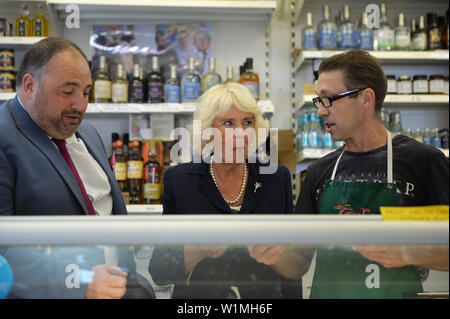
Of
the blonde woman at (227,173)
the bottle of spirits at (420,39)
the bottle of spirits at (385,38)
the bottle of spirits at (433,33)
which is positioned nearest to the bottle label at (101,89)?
the blonde woman at (227,173)

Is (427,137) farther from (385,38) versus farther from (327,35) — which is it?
(327,35)

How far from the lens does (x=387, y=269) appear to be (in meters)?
0.74

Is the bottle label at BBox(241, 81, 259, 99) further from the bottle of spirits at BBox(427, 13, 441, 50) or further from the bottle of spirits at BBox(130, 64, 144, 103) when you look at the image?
the bottle of spirits at BBox(427, 13, 441, 50)

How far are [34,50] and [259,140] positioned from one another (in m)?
0.99

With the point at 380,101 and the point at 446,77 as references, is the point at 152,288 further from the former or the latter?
the point at 446,77

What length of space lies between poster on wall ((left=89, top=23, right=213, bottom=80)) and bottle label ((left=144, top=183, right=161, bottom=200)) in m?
0.76

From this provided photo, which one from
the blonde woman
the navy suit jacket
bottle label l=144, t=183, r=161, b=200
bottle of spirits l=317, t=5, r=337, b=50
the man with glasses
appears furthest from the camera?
bottle of spirits l=317, t=5, r=337, b=50

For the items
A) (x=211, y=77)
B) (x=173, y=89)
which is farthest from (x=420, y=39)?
(x=173, y=89)

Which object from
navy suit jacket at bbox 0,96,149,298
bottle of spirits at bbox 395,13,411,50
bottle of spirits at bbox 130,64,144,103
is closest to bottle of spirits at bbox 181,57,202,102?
bottle of spirits at bbox 130,64,144,103

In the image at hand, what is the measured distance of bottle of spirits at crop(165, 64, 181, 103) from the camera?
117 inches

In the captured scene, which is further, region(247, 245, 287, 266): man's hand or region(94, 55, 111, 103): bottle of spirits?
region(94, 55, 111, 103): bottle of spirits

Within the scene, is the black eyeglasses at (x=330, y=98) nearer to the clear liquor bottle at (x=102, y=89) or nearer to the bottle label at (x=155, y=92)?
the bottle label at (x=155, y=92)

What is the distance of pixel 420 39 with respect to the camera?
3.11 meters
